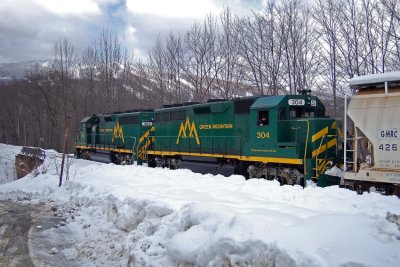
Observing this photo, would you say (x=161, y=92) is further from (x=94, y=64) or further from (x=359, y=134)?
(x=359, y=134)

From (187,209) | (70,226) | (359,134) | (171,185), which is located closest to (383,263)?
(187,209)

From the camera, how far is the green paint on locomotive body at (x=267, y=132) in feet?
39.8

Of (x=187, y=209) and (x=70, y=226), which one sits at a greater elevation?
(x=187, y=209)

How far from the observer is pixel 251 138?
45.3ft

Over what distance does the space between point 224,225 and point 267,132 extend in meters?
7.56

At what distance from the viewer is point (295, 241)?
5020mm

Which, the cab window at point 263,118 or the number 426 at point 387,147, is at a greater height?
the cab window at point 263,118

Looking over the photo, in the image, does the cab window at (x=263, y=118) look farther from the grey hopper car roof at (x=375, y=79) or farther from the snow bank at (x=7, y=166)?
the snow bank at (x=7, y=166)

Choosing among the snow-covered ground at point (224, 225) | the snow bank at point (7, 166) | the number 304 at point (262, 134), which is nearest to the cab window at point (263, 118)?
the number 304 at point (262, 134)

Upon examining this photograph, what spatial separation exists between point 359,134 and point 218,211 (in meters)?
5.42

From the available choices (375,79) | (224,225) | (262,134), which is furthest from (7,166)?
(224,225)

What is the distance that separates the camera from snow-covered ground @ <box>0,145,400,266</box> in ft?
16.0

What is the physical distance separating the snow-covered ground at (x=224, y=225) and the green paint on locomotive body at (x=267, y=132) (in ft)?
6.92

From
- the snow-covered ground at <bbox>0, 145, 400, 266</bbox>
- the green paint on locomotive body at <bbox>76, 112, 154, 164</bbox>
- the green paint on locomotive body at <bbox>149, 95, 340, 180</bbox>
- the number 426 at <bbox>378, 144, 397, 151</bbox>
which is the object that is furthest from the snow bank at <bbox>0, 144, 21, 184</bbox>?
the number 426 at <bbox>378, 144, 397, 151</bbox>
